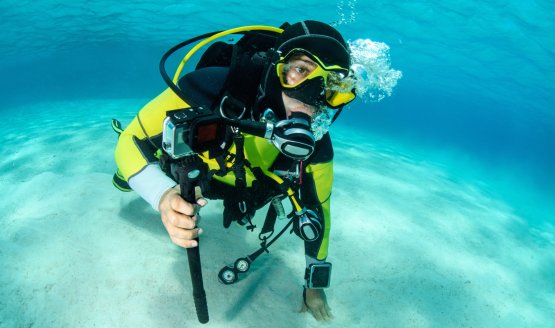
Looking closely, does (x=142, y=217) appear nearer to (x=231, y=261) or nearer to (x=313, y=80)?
(x=231, y=261)

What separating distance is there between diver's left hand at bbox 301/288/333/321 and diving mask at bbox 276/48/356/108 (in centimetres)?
201

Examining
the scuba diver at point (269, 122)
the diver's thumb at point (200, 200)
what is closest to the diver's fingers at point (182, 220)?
the diver's thumb at point (200, 200)

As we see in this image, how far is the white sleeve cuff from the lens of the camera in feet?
6.65

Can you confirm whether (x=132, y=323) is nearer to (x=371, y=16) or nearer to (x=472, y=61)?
(x=371, y=16)

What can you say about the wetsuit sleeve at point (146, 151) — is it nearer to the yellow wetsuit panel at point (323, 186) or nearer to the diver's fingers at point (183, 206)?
the diver's fingers at point (183, 206)

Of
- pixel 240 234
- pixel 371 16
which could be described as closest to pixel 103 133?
pixel 240 234

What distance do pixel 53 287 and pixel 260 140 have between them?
251cm

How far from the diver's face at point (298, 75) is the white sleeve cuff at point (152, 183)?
122 cm

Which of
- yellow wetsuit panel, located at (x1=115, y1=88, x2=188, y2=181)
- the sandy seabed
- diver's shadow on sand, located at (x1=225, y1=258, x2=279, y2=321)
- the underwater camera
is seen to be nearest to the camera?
the underwater camera

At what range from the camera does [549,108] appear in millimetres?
33750

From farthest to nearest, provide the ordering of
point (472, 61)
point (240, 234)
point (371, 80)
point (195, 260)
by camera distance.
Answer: point (472, 61) → point (240, 234) → point (371, 80) → point (195, 260)

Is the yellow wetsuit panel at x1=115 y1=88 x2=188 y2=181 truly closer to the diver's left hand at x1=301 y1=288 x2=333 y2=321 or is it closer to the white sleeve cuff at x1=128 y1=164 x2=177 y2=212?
the white sleeve cuff at x1=128 y1=164 x2=177 y2=212

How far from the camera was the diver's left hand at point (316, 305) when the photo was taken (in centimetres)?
329

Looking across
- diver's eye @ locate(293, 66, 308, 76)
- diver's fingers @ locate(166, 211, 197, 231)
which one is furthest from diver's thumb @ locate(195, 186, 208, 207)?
diver's eye @ locate(293, 66, 308, 76)
